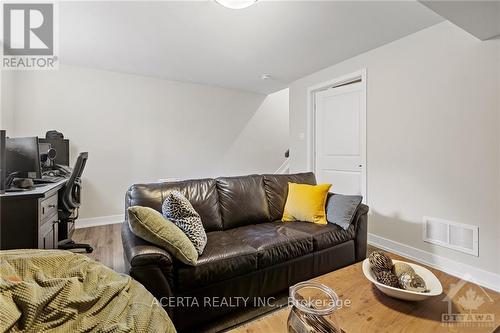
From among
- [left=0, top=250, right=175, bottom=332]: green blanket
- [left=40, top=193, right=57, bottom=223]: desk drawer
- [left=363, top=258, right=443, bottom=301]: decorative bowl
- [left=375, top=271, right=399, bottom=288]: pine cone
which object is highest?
[left=40, top=193, right=57, bottom=223]: desk drawer

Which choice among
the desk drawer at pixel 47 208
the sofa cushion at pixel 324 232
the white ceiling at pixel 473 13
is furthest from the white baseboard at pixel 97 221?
the white ceiling at pixel 473 13

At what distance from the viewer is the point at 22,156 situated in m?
2.07

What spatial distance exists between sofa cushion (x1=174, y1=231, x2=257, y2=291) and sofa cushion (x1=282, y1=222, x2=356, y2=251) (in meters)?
0.57

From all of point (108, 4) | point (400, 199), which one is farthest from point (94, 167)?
point (400, 199)

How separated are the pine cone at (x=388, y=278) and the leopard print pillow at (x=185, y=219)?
3.38ft

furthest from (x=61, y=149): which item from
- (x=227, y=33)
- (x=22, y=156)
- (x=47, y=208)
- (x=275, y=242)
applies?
(x=275, y=242)

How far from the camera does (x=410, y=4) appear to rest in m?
2.11

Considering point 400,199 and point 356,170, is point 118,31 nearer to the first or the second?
point 356,170

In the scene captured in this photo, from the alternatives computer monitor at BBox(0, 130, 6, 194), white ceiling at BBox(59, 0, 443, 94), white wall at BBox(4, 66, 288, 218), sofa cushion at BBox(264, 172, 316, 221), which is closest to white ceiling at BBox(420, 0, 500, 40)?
white ceiling at BBox(59, 0, 443, 94)

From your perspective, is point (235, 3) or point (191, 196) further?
point (191, 196)

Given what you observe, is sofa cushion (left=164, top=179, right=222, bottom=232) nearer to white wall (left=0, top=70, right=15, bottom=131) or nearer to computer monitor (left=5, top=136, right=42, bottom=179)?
computer monitor (left=5, top=136, right=42, bottom=179)

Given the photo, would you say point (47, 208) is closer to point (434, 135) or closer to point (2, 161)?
point (2, 161)

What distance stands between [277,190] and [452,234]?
1.72 m

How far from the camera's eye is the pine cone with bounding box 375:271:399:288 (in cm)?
113
